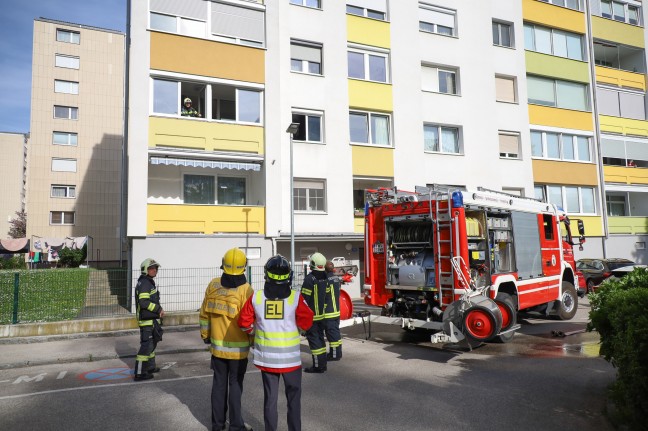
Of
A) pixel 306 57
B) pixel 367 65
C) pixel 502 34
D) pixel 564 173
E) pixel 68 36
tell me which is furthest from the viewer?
pixel 68 36

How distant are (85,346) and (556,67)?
23.8 metres

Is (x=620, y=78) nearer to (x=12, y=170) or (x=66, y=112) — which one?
(x=66, y=112)

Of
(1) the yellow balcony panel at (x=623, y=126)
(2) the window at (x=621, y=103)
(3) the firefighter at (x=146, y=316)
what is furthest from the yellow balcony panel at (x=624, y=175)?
(3) the firefighter at (x=146, y=316)

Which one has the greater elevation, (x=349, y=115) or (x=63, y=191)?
A: (x=349, y=115)

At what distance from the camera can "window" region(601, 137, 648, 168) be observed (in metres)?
24.0

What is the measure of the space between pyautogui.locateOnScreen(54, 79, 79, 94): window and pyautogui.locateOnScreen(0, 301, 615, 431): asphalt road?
3177 cm

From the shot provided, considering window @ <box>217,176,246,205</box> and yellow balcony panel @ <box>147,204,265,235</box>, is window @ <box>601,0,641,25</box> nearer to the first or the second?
window @ <box>217,176,246,205</box>

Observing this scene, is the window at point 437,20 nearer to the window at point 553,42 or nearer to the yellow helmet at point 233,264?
the window at point 553,42

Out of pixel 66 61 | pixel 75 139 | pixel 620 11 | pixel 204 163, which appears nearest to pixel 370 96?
pixel 204 163

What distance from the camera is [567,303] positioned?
1212cm

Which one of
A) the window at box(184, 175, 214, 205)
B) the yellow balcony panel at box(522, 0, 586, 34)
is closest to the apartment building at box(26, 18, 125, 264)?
the window at box(184, 175, 214, 205)

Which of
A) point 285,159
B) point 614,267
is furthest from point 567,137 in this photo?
point 285,159

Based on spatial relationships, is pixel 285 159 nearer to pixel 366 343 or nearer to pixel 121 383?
pixel 366 343

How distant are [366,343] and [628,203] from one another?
22.3 m
